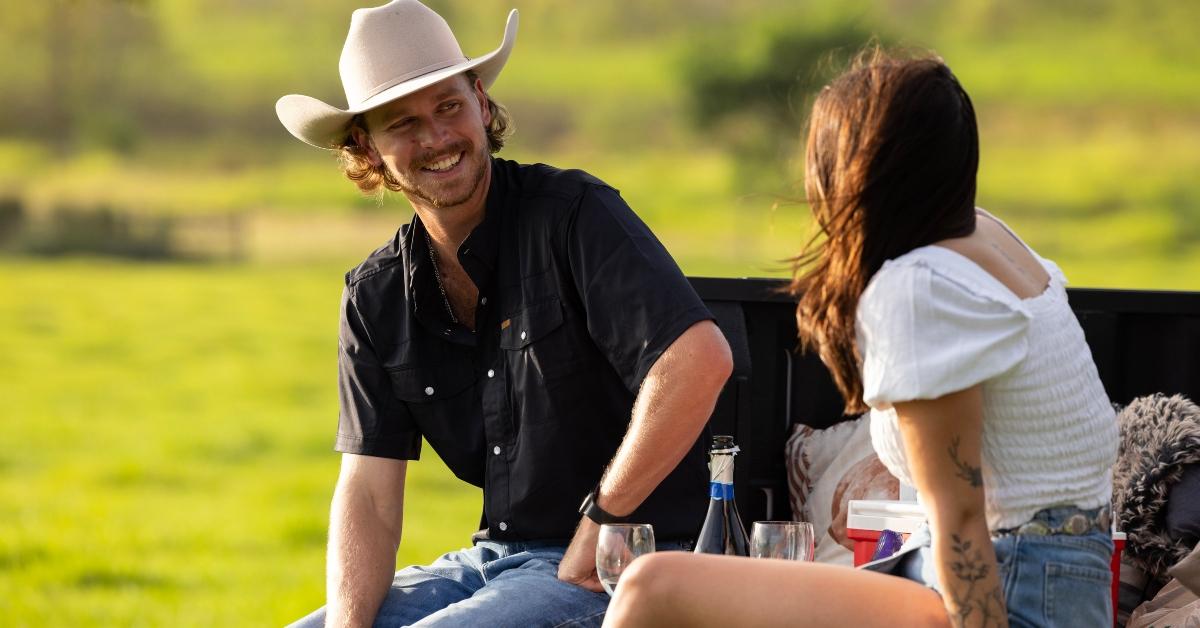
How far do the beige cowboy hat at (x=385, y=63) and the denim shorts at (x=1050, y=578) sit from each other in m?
1.44

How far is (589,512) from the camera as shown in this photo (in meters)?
2.43

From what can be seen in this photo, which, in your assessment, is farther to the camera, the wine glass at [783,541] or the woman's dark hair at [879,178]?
the wine glass at [783,541]

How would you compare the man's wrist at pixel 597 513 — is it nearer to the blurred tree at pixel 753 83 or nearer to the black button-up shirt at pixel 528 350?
the black button-up shirt at pixel 528 350

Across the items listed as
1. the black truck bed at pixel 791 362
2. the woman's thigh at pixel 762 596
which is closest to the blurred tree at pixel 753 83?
the black truck bed at pixel 791 362

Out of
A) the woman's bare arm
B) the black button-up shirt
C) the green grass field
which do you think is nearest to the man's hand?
the black button-up shirt

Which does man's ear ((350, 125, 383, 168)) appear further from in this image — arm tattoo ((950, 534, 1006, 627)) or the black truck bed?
arm tattoo ((950, 534, 1006, 627))

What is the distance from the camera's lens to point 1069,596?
1.74 meters

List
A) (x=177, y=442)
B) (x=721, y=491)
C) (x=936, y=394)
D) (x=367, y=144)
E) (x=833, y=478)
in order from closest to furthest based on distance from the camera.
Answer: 1. (x=936, y=394)
2. (x=721, y=491)
3. (x=367, y=144)
4. (x=833, y=478)
5. (x=177, y=442)

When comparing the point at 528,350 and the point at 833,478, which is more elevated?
the point at 528,350

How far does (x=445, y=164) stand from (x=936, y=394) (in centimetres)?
132

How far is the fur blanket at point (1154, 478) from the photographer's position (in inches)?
107

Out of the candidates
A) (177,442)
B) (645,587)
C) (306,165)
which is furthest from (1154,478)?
(306,165)

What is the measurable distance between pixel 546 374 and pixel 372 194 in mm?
653

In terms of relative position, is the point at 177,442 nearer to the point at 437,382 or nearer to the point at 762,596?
the point at 437,382
